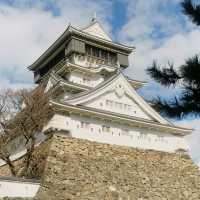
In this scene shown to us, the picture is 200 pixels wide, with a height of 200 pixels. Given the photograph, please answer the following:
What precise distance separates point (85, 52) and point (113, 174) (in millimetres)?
10859

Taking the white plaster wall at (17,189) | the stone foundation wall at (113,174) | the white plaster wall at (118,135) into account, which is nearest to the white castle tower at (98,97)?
the white plaster wall at (118,135)

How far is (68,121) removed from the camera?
20016 millimetres

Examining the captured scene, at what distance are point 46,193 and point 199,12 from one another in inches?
449

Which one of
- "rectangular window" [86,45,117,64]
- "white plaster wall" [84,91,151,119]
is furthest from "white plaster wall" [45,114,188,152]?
"rectangular window" [86,45,117,64]

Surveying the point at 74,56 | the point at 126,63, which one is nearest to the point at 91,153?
the point at 74,56

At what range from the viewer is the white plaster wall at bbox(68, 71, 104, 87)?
26.0m

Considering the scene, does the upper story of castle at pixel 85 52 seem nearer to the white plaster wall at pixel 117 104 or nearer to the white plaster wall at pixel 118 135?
the white plaster wall at pixel 117 104

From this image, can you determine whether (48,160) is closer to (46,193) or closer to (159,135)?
(46,193)

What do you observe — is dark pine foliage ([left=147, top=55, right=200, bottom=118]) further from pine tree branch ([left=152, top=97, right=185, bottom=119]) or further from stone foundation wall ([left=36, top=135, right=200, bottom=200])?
stone foundation wall ([left=36, top=135, right=200, bottom=200])

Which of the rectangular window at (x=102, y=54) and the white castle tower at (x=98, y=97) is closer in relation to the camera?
the white castle tower at (x=98, y=97)

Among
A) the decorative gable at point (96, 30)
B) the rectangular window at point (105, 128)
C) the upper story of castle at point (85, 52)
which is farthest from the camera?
the decorative gable at point (96, 30)

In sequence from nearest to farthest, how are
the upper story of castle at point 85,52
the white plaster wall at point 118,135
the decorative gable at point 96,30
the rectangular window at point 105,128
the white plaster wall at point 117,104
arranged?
the white plaster wall at point 118,135 < the rectangular window at point 105,128 < the white plaster wall at point 117,104 < the upper story of castle at point 85,52 < the decorative gable at point 96,30

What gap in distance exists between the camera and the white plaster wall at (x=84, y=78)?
85.5ft

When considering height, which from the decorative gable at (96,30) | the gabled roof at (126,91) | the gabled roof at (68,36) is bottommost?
the gabled roof at (126,91)
